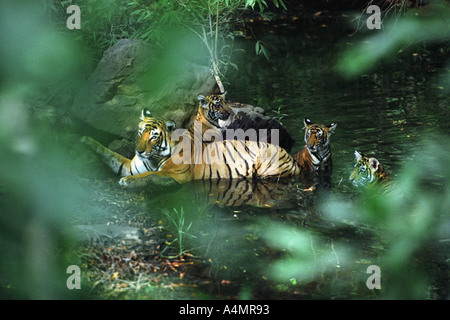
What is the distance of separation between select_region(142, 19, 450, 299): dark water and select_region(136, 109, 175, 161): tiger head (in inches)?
18.8

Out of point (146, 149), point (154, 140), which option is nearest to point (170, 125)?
point (154, 140)

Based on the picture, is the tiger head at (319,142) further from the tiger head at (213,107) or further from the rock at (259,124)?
the tiger head at (213,107)

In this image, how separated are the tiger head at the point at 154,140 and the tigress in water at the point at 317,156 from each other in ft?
5.30

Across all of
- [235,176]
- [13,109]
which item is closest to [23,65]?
[13,109]

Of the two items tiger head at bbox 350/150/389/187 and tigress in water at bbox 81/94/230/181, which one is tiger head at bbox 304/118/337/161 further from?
tigress in water at bbox 81/94/230/181

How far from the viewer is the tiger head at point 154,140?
5977mm

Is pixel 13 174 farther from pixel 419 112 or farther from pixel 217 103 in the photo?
pixel 419 112

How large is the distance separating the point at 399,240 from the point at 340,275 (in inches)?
113

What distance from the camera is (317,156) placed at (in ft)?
21.7

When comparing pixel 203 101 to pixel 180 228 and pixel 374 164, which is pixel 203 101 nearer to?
pixel 374 164

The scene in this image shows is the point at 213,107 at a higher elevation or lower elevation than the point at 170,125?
higher

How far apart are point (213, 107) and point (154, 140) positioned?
1.28 m

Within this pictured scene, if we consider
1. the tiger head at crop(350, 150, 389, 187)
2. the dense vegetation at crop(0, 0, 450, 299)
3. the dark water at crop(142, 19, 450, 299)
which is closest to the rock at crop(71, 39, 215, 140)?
the dense vegetation at crop(0, 0, 450, 299)

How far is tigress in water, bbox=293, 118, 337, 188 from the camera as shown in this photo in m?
6.54
